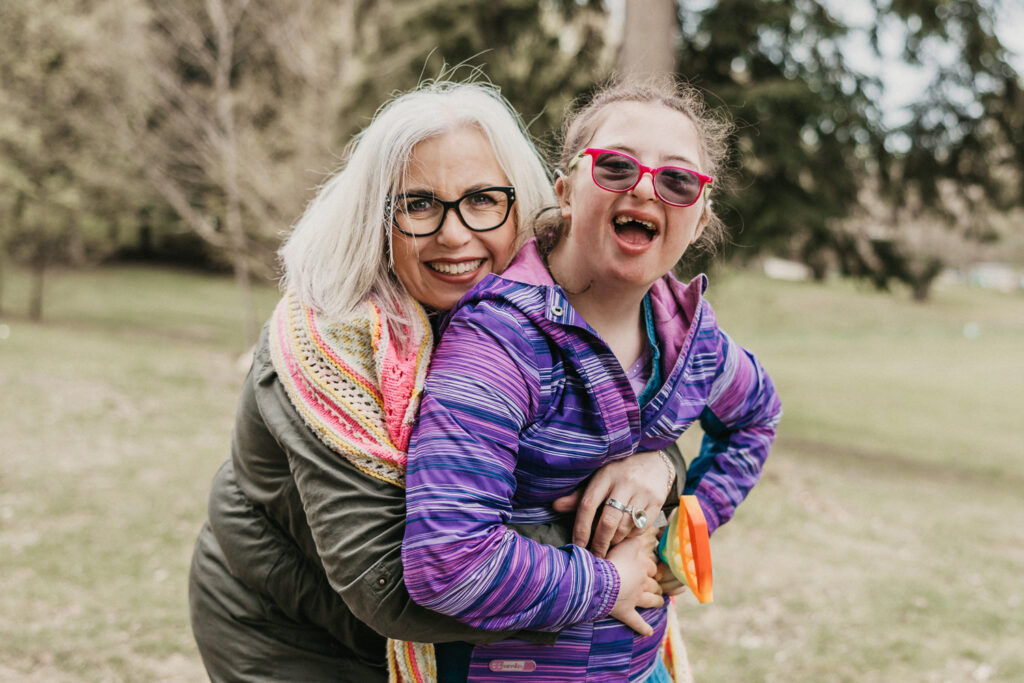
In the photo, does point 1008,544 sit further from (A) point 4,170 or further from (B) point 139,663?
(A) point 4,170

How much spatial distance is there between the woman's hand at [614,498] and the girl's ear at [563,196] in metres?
0.54

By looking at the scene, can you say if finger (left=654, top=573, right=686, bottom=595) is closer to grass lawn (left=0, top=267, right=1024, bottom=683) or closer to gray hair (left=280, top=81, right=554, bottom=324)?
gray hair (left=280, top=81, right=554, bottom=324)

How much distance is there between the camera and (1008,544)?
7.36 metres

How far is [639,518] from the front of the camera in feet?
5.81

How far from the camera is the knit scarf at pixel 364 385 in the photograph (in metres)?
1.60

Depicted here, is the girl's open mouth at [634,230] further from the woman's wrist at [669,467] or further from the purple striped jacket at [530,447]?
the woman's wrist at [669,467]

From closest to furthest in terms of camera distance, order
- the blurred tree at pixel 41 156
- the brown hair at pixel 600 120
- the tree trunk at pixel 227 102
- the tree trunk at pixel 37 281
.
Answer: the brown hair at pixel 600 120 → the tree trunk at pixel 227 102 → the blurred tree at pixel 41 156 → the tree trunk at pixel 37 281

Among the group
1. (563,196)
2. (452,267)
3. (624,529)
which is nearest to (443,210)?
(452,267)

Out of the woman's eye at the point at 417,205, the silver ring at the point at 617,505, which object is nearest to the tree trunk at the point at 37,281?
the woman's eye at the point at 417,205

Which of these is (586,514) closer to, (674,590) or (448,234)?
(674,590)

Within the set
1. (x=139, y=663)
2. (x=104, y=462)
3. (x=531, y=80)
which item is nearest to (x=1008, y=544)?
(x=531, y=80)

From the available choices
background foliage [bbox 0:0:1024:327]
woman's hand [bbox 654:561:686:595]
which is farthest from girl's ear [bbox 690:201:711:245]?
background foliage [bbox 0:0:1024:327]

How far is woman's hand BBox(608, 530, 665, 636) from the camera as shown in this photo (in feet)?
5.64

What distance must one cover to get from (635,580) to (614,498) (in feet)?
0.57
